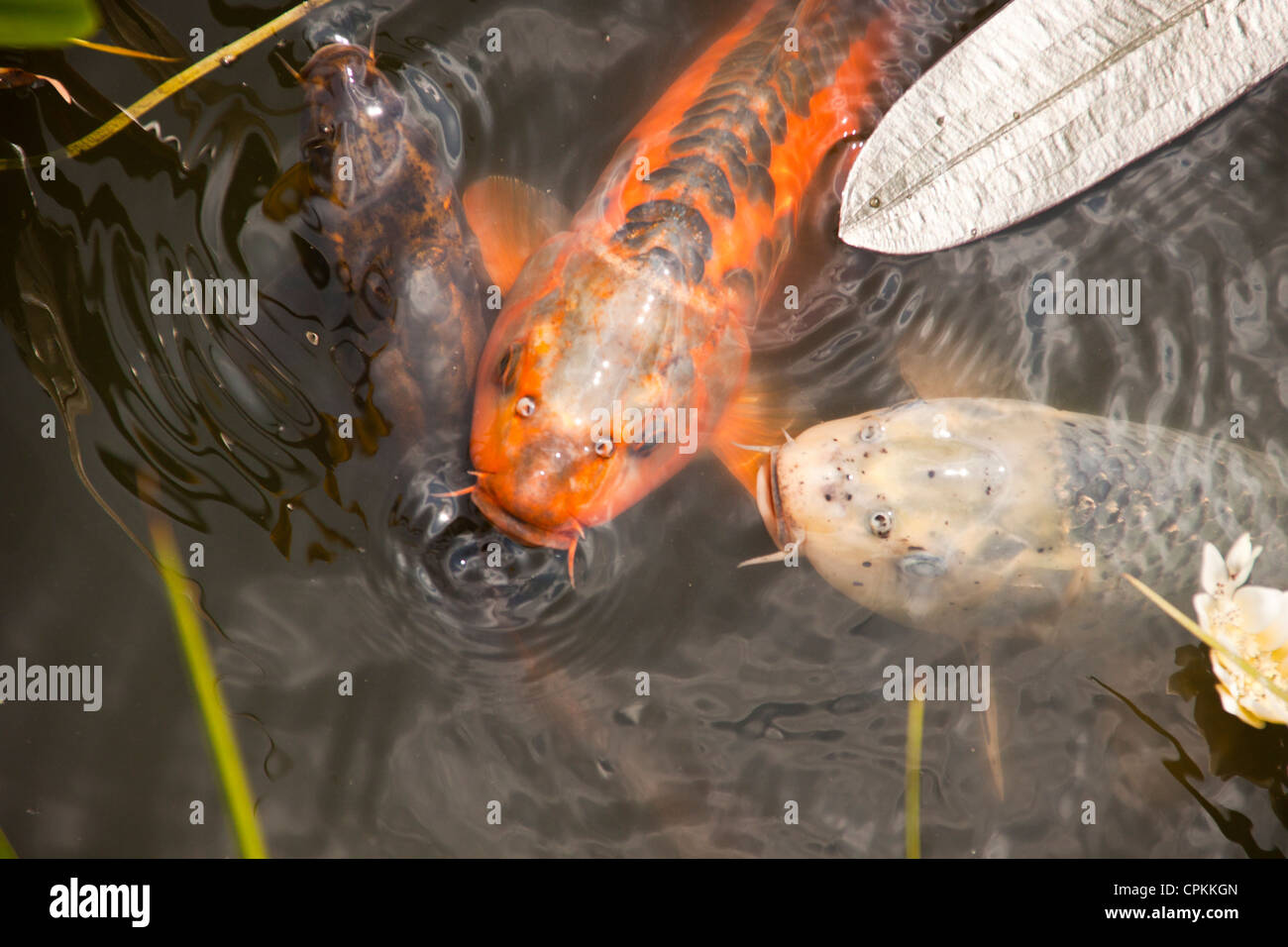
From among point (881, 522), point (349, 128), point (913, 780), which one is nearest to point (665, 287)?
point (881, 522)

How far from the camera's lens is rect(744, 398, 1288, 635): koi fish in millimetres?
3271

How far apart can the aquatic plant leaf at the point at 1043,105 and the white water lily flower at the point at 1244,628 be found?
61.8 inches

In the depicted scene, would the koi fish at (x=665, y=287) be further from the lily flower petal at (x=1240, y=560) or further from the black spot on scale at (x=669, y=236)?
the lily flower petal at (x=1240, y=560)

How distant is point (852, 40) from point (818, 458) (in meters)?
1.83

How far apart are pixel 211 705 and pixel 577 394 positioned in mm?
1827

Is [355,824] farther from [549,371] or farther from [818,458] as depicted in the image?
[818,458]

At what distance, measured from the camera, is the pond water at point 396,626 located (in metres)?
3.37

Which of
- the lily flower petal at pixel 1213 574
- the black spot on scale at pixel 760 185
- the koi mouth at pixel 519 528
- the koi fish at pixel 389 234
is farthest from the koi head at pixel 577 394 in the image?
the lily flower petal at pixel 1213 574

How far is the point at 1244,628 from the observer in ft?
10.6

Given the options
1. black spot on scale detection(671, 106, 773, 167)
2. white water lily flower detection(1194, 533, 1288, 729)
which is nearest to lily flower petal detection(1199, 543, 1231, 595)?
white water lily flower detection(1194, 533, 1288, 729)

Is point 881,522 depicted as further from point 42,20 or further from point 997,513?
point 42,20

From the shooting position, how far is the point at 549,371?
3066 mm

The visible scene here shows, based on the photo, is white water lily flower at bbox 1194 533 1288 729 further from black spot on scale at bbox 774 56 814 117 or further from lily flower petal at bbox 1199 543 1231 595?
black spot on scale at bbox 774 56 814 117
